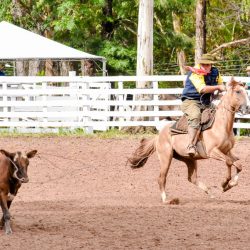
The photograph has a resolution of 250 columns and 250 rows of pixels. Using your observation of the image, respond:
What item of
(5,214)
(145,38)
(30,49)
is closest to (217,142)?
(5,214)

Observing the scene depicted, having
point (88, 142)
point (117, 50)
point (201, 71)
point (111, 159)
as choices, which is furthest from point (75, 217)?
point (117, 50)

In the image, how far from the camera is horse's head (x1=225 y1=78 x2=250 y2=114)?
14070 millimetres

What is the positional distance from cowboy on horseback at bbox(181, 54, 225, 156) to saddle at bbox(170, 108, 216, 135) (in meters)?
0.07

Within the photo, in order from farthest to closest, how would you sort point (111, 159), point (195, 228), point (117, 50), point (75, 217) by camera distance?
point (117, 50) → point (111, 159) → point (75, 217) → point (195, 228)

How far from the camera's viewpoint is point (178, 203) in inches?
551

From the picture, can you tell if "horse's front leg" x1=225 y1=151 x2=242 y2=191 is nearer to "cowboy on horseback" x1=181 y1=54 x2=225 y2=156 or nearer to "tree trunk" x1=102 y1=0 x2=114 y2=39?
"cowboy on horseback" x1=181 y1=54 x2=225 y2=156

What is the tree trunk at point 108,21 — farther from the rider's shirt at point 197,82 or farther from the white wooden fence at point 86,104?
the rider's shirt at point 197,82

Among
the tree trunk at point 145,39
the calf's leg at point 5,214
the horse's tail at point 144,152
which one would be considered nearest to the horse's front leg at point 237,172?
the horse's tail at point 144,152

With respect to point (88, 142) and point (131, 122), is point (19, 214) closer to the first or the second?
point (88, 142)

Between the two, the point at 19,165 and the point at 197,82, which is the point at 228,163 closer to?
the point at 197,82

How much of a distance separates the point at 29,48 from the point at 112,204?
1720 centimetres

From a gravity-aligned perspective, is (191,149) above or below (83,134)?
above

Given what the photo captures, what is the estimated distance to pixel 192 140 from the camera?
14.3 m

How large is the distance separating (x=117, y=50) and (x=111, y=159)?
1510 centimetres
